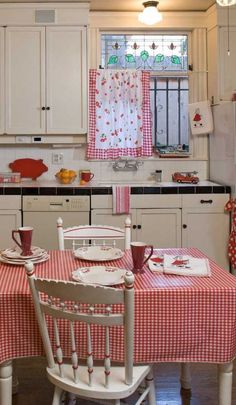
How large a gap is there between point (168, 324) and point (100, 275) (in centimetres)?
34

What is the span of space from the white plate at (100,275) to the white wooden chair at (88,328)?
14 centimetres

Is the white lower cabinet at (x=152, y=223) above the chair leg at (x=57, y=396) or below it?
above

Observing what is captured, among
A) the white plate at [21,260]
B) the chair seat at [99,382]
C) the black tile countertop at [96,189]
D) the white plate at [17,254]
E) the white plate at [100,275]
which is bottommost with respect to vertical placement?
the chair seat at [99,382]

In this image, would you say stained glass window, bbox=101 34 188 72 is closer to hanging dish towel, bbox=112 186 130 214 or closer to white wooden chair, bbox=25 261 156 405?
hanging dish towel, bbox=112 186 130 214

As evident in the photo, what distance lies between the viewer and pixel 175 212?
13.1 ft

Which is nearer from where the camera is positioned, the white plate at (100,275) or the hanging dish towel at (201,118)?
the white plate at (100,275)

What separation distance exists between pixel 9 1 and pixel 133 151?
1.73 m

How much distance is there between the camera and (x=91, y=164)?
4.56 metres

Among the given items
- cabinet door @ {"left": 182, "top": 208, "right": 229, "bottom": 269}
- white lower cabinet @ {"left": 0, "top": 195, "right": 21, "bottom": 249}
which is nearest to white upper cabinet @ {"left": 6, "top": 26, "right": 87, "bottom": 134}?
white lower cabinet @ {"left": 0, "top": 195, "right": 21, "bottom": 249}

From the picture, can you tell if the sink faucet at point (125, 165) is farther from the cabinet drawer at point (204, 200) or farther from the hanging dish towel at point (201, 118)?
the cabinet drawer at point (204, 200)

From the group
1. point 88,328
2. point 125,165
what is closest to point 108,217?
point 125,165

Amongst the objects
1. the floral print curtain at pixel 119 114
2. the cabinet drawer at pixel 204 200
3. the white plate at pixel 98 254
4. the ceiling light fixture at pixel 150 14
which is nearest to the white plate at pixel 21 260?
the white plate at pixel 98 254

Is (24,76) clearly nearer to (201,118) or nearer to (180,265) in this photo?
(201,118)

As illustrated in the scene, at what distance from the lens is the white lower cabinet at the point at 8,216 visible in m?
3.92
